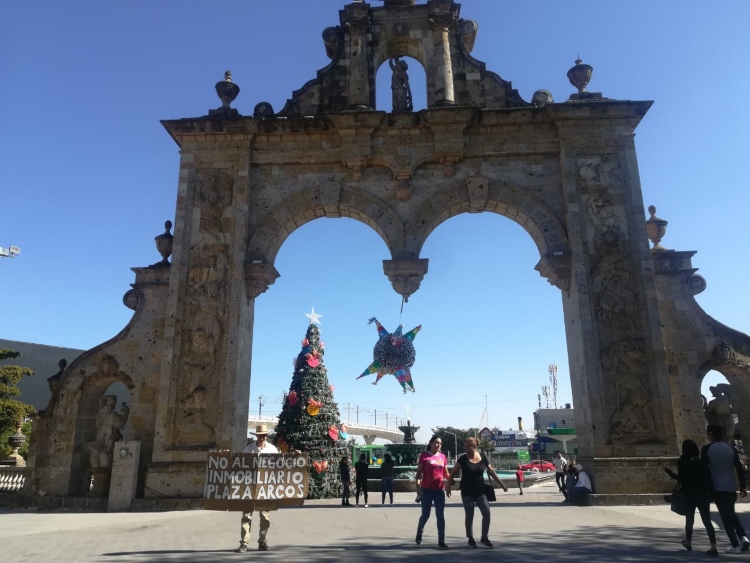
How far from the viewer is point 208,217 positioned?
13.3 meters

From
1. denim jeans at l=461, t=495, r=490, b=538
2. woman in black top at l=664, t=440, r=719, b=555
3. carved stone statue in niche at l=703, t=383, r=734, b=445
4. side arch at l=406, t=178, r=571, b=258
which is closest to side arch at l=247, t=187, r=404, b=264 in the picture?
side arch at l=406, t=178, r=571, b=258

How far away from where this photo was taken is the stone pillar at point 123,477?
11117 mm

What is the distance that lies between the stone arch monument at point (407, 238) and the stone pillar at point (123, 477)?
36 cm

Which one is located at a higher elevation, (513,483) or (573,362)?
(573,362)

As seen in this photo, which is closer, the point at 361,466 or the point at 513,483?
the point at 361,466

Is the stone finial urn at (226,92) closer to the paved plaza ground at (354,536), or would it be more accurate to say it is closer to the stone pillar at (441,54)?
the stone pillar at (441,54)

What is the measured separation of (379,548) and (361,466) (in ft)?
22.5

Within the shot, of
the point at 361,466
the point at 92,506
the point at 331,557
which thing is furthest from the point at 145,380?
the point at 331,557

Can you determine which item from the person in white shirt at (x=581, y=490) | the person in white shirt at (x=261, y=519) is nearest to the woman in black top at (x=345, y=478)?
the person in white shirt at (x=581, y=490)

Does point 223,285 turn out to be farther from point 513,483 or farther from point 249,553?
point 513,483

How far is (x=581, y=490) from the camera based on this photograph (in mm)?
10891

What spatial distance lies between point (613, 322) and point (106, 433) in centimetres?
1125

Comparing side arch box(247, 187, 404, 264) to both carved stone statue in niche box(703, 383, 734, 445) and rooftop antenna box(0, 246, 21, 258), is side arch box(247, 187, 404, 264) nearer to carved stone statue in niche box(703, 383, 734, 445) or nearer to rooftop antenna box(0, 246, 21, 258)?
carved stone statue in niche box(703, 383, 734, 445)

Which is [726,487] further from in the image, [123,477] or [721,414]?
[123,477]
